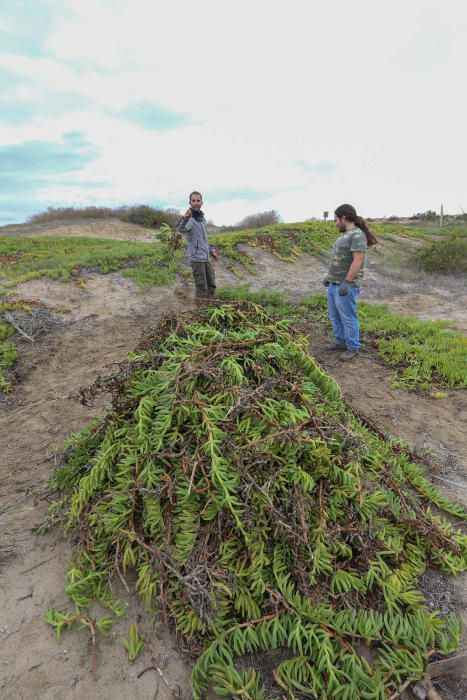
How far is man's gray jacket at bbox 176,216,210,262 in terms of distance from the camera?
19.8 feet

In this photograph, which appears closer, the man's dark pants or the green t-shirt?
the green t-shirt

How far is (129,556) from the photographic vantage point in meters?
1.95

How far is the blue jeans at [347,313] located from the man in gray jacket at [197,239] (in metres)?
2.20

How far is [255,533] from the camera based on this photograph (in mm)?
1796

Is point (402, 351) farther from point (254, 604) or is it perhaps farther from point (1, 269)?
point (1, 269)

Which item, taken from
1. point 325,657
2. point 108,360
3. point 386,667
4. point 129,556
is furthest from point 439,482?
point 108,360

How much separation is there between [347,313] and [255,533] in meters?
3.92

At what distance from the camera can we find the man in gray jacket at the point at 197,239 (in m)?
6.00

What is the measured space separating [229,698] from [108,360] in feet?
14.3

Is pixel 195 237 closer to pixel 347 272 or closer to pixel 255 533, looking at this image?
pixel 347 272

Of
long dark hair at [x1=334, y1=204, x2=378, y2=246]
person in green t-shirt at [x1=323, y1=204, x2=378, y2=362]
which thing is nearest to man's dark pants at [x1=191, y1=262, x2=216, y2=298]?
person in green t-shirt at [x1=323, y1=204, x2=378, y2=362]

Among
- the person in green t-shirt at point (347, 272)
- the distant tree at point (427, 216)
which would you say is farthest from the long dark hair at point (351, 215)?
the distant tree at point (427, 216)

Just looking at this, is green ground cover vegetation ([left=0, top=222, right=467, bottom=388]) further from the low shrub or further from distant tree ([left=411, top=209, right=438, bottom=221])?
distant tree ([left=411, top=209, right=438, bottom=221])

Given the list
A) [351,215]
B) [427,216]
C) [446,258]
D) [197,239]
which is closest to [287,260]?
[446,258]
